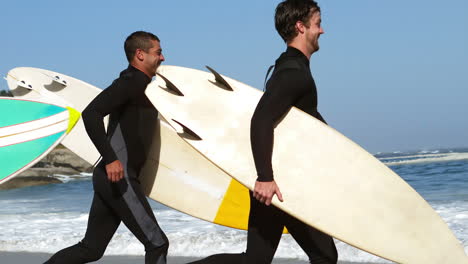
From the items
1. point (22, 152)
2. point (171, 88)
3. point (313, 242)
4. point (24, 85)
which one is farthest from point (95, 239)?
point (24, 85)

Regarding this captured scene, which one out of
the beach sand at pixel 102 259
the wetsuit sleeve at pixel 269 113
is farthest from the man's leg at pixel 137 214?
the beach sand at pixel 102 259

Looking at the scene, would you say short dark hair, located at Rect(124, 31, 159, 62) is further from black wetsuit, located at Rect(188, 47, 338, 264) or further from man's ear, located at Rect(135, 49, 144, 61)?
black wetsuit, located at Rect(188, 47, 338, 264)

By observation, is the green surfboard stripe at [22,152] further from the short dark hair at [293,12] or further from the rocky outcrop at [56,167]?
the rocky outcrop at [56,167]

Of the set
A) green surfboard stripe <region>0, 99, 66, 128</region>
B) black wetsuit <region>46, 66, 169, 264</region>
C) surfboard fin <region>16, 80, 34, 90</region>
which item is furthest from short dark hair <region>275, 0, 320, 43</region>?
surfboard fin <region>16, 80, 34, 90</region>

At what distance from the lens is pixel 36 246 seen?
6.66 meters

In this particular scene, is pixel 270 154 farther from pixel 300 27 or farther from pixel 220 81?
pixel 220 81

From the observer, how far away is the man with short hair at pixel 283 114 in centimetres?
244

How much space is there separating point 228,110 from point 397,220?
0.89 meters

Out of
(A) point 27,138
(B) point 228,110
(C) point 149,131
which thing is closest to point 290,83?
(B) point 228,110

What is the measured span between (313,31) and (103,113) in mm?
1076

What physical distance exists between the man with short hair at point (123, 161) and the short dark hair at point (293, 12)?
83 centimetres

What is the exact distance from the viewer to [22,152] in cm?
433

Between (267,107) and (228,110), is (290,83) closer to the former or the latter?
(267,107)

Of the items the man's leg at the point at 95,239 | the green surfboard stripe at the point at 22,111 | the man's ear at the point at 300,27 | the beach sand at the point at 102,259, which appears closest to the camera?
the man's ear at the point at 300,27
